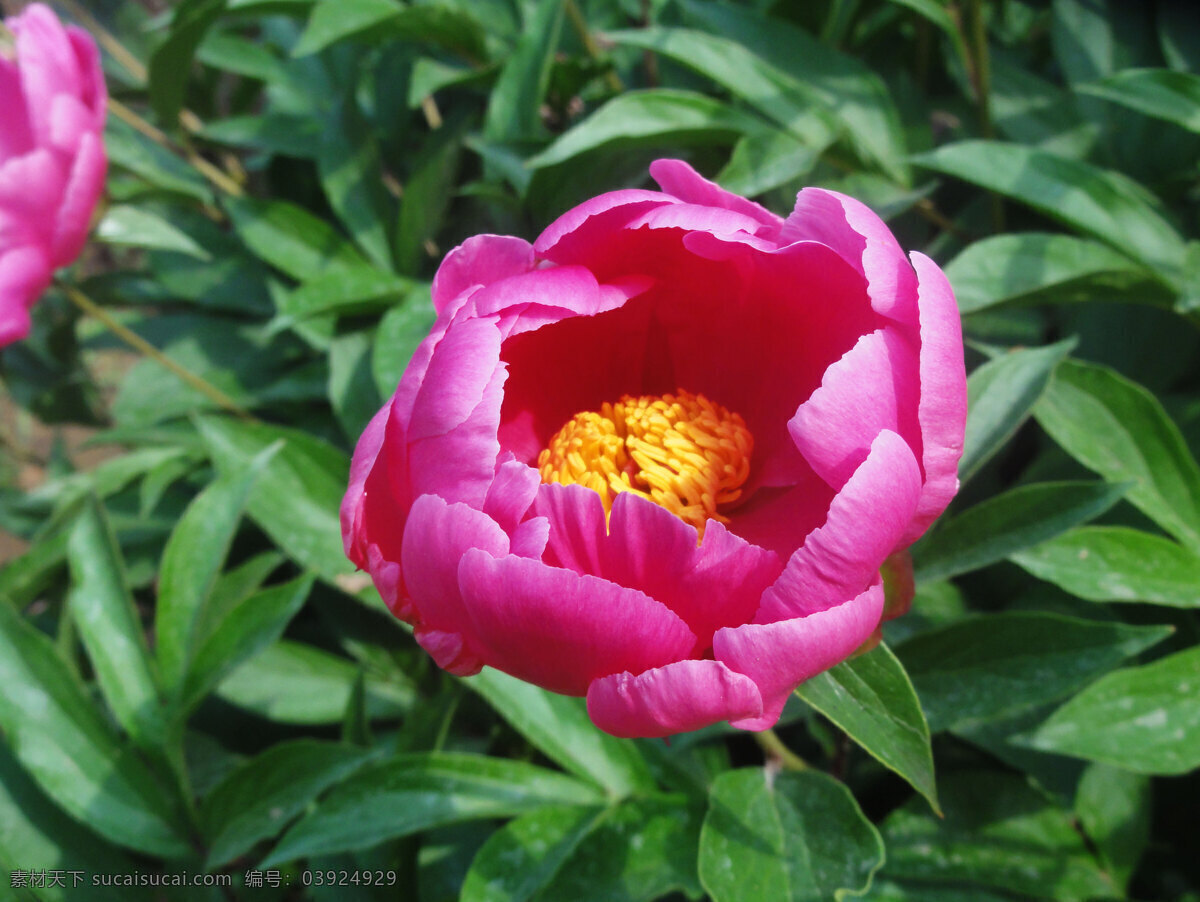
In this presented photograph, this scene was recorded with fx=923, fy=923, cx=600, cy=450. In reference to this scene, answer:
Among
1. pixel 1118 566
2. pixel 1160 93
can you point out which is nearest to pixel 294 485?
pixel 1118 566

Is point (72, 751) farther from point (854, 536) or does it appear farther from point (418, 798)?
point (854, 536)

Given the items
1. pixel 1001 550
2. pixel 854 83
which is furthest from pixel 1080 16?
pixel 1001 550

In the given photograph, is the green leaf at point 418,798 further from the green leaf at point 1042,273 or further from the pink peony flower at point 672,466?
the green leaf at point 1042,273

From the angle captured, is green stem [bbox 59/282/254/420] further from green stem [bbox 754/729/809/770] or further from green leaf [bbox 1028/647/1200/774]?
green leaf [bbox 1028/647/1200/774]

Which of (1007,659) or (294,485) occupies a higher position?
(1007,659)

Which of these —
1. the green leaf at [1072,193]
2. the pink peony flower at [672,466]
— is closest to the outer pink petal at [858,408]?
the pink peony flower at [672,466]

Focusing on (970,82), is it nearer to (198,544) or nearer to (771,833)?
(771,833)
